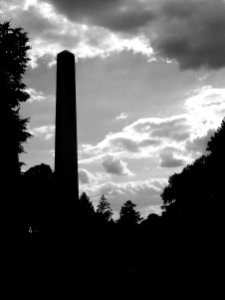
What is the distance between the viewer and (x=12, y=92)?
1859 centimetres

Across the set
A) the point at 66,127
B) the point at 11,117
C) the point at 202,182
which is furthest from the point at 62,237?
the point at 202,182

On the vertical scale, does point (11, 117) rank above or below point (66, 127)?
above

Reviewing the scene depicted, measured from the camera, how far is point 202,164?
44.5m

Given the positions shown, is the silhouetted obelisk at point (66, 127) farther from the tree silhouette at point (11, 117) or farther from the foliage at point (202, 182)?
the foliage at point (202, 182)

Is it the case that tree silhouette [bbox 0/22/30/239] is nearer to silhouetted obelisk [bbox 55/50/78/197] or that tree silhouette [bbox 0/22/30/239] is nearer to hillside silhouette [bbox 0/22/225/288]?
hillside silhouette [bbox 0/22/225/288]

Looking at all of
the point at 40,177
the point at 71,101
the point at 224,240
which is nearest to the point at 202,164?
the point at 40,177

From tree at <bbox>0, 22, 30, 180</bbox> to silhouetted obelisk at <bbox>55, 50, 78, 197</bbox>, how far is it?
8020mm

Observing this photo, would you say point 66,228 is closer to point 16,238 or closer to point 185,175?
point 16,238

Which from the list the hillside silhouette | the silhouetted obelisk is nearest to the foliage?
the hillside silhouette

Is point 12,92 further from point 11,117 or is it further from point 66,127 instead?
point 66,127

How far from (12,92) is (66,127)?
9919 millimetres

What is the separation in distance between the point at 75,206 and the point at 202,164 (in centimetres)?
3729

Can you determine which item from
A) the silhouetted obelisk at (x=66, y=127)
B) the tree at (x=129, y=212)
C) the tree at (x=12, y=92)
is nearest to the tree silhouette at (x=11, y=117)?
the tree at (x=12, y=92)

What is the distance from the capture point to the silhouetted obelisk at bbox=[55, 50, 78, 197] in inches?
366
